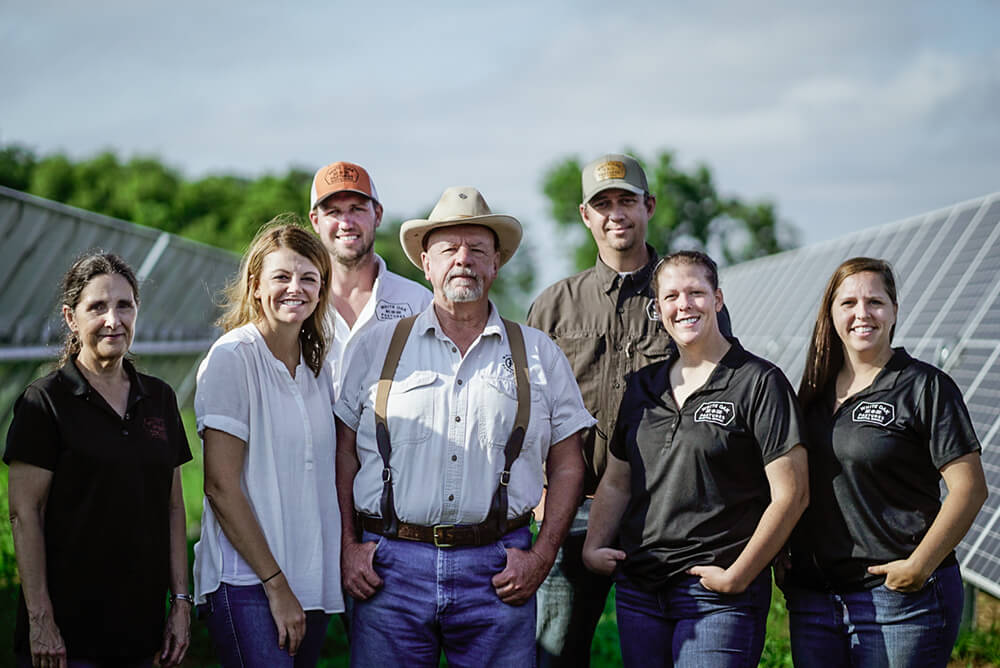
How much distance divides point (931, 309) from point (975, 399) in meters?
2.10

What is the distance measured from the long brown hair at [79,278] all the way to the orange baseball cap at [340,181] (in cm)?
148

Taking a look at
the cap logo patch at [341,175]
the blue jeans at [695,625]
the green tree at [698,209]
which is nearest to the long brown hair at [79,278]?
the cap logo patch at [341,175]

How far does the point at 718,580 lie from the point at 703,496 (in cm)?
Answer: 29

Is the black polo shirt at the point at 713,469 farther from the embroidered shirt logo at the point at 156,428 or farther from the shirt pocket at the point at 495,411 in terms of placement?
the embroidered shirt logo at the point at 156,428

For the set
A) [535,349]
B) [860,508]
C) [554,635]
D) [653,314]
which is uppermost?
[653,314]

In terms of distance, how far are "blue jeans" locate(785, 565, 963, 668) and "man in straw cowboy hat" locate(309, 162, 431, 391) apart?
7.67 feet

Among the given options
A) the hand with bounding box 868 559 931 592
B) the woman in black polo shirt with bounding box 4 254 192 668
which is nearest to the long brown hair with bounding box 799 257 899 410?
the hand with bounding box 868 559 931 592

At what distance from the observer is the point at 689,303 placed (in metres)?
3.56

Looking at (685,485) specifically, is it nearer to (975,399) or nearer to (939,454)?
(939,454)

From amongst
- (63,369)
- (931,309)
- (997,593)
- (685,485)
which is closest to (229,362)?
(63,369)

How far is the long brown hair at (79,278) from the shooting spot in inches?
129

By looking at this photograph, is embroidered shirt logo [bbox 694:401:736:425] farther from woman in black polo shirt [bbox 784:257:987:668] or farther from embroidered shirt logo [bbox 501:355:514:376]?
embroidered shirt logo [bbox 501:355:514:376]

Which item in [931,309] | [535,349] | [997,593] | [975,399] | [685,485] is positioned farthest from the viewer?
[931,309]

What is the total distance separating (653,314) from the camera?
Result: 434cm
